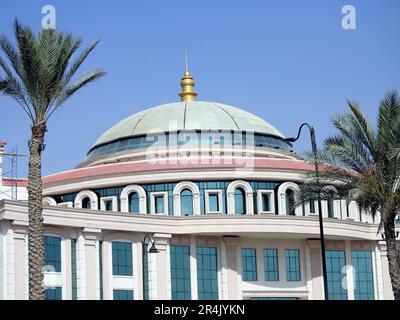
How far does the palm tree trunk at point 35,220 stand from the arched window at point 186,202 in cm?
2342

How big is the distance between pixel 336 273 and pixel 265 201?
5935 mm

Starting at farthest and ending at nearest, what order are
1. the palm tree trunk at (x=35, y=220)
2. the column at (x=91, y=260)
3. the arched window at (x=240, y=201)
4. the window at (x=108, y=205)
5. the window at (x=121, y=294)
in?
the window at (x=108, y=205), the arched window at (x=240, y=201), the window at (x=121, y=294), the column at (x=91, y=260), the palm tree trunk at (x=35, y=220)

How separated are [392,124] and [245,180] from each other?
72.5 feet

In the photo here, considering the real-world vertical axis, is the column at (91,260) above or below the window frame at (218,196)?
below

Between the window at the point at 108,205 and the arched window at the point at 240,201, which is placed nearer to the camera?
the arched window at the point at 240,201

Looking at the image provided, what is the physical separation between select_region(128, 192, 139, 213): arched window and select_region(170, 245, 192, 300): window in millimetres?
4103

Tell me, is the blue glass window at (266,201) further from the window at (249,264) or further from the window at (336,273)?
the window at (336,273)

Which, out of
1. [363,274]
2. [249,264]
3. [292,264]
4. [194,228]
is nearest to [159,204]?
[194,228]

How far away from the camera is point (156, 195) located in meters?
53.4

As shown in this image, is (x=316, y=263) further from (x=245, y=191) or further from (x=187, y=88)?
(x=187, y=88)

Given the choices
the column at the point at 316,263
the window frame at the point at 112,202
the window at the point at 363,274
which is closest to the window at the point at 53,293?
the window frame at the point at 112,202

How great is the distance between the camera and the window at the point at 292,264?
53219 mm

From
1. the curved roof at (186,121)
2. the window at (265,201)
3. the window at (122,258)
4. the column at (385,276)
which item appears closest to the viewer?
the window at (122,258)
